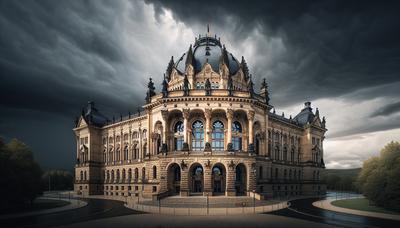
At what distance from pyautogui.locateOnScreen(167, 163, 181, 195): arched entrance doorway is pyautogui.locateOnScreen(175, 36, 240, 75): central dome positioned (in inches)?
1000

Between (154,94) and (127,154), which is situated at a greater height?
(154,94)

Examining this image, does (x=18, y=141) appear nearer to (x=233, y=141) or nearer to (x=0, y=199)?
(x=0, y=199)

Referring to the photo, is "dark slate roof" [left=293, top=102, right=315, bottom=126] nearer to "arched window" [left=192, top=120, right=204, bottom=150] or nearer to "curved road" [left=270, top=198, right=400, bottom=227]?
"arched window" [left=192, top=120, right=204, bottom=150]

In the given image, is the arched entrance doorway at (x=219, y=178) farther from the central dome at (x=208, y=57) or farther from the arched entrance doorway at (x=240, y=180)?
the central dome at (x=208, y=57)

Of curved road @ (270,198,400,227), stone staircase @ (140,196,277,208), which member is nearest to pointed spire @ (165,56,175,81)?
stone staircase @ (140,196,277,208)

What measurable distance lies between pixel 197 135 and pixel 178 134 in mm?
4776

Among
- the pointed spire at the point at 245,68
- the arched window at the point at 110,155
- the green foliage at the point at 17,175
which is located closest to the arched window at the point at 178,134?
the pointed spire at the point at 245,68

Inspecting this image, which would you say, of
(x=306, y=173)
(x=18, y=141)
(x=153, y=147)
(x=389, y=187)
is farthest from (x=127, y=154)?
(x=389, y=187)

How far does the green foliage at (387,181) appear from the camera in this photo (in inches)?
2048

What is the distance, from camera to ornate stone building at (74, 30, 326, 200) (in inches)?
2650

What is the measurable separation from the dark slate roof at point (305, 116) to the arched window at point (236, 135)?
1554 inches

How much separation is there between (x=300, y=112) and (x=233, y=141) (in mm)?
49703

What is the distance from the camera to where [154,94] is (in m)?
80.6

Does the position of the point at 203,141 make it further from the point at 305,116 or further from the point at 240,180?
the point at 305,116
